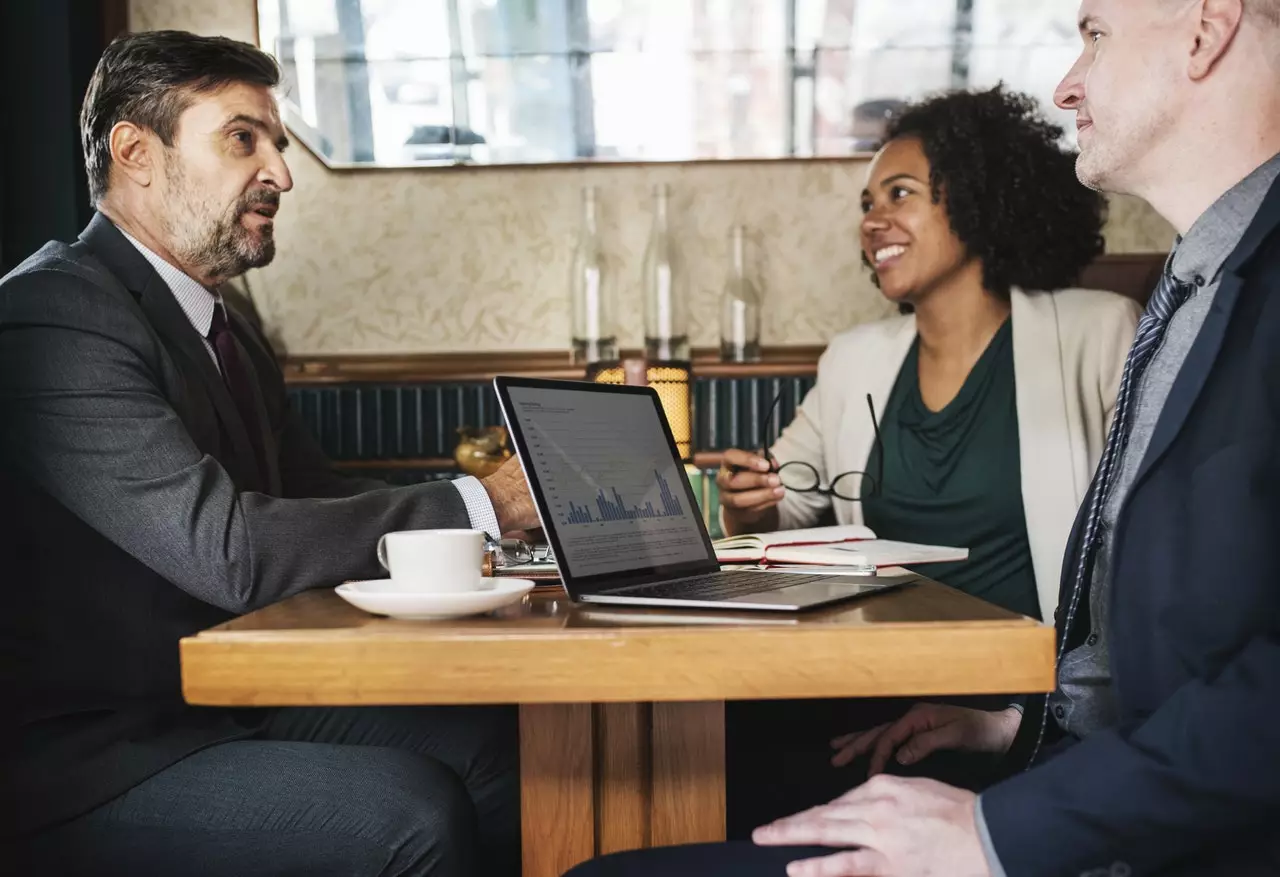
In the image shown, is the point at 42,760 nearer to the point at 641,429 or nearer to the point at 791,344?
the point at 641,429

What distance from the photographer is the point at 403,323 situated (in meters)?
3.46

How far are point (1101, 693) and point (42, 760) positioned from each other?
1.14m

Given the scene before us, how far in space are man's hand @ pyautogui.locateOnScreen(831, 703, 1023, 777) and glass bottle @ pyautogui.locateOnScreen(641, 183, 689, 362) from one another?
196cm

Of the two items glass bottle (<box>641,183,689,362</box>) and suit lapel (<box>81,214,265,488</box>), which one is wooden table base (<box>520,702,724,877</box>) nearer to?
suit lapel (<box>81,214,265,488</box>)

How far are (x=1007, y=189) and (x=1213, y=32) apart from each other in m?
1.44

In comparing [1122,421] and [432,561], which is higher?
[1122,421]

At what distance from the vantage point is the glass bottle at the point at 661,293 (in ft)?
11.1

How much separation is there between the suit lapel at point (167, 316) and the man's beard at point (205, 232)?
160mm

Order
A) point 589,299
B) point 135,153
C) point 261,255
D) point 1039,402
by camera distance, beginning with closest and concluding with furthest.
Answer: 1. point 135,153
2. point 261,255
3. point 1039,402
4. point 589,299

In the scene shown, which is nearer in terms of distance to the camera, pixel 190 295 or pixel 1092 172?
pixel 1092 172

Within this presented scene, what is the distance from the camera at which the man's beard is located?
1.91 metres

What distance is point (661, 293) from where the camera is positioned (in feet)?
11.1

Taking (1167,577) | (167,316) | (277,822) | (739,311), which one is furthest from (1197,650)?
(739,311)

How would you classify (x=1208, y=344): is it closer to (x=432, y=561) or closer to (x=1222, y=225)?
(x=1222, y=225)
